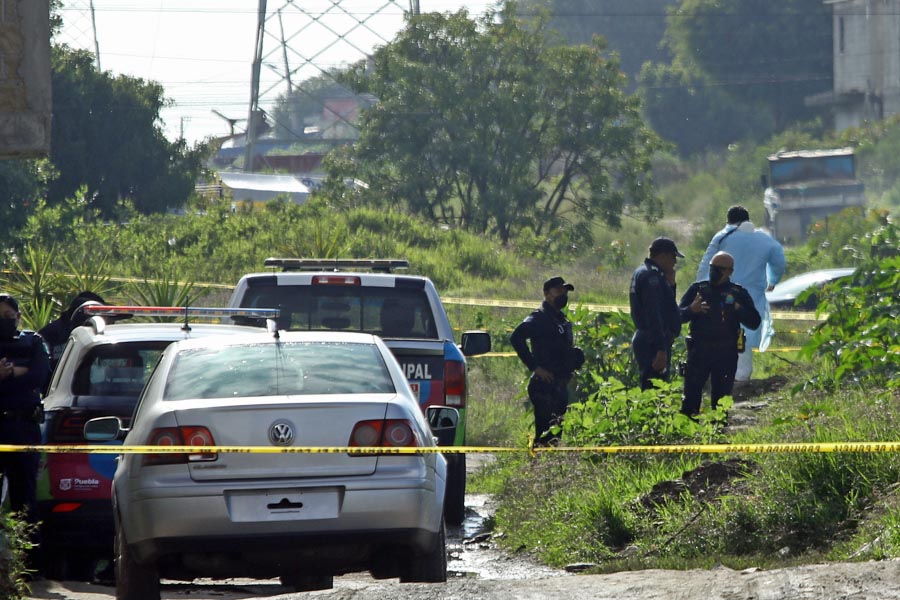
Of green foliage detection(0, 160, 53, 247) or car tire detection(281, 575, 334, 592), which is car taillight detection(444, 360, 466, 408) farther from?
green foliage detection(0, 160, 53, 247)

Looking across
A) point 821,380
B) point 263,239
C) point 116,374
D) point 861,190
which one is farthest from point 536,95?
point 116,374

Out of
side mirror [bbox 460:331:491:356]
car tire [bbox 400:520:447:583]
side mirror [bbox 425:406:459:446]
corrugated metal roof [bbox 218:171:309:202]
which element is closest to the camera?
car tire [bbox 400:520:447:583]

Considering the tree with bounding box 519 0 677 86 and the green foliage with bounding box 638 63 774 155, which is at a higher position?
the tree with bounding box 519 0 677 86

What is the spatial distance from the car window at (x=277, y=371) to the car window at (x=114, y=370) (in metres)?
1.45

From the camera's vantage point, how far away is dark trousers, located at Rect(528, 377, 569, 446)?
468 inches

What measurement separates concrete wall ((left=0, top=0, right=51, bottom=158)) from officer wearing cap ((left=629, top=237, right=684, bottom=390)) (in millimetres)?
4833

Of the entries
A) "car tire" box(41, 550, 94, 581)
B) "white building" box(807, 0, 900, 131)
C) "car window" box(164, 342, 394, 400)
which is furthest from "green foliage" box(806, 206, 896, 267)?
"white building" box(807, 0, 900, 131)

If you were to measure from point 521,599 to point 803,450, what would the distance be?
193 centimetres

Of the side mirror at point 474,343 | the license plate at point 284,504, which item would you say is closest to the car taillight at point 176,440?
the license plate at point 284,504

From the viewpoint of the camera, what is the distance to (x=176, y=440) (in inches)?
254

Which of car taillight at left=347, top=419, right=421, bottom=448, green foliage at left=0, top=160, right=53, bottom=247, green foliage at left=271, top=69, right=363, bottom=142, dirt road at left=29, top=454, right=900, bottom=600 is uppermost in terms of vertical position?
green foliage at left=271, top=69, right=363, bottom=142

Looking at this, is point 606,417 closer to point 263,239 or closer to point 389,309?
point 389,309

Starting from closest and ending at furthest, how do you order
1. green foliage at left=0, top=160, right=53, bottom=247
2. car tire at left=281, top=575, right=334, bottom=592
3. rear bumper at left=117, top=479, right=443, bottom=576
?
rear bumper at left=117, top=479, right=443, bottom=576
car tire at left=281, top=575, right=334, bottom=592
green foliage at left=0, top=160, right=53, bottom=247

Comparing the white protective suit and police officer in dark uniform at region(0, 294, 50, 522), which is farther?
the white protective suit
